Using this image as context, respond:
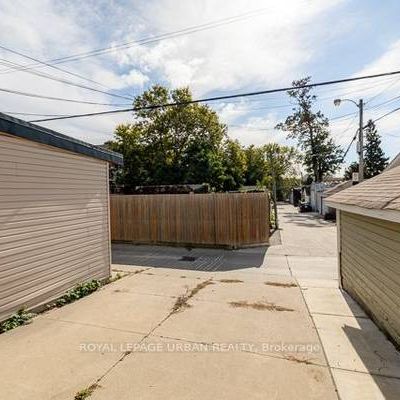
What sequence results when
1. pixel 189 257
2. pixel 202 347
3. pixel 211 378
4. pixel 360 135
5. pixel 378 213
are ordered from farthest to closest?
pixel 360 135, pixel 189 257, pixel 202 347, pixel 378 213, pixel 211 378

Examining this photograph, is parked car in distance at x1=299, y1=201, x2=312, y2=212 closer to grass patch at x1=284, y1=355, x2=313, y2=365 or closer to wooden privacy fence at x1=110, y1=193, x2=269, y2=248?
wooden privacy fence at x1=110, y1=193, x2=269, y2=248

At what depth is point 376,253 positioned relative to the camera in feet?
15.5

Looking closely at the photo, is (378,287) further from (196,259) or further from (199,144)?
(199,144)

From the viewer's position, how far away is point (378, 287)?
466 centimetres

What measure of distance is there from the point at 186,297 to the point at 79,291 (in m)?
2.09

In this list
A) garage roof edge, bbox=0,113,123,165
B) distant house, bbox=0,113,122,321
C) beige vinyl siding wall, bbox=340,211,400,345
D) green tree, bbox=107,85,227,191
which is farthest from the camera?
green tree, bbox=107,85,227,191

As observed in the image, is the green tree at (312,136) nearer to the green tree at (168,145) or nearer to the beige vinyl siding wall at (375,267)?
the green tree at (168,145)

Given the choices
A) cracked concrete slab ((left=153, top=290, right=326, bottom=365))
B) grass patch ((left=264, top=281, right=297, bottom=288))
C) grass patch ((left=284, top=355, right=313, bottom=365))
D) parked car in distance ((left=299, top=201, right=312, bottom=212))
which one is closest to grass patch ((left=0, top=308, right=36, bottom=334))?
cracked concrete slab ((left=153, top=290, right=326, bottom=365))

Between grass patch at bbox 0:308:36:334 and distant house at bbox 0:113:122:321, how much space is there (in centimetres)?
11

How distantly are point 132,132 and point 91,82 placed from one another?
15.1 metres

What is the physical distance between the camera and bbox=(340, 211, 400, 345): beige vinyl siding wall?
3.99 m

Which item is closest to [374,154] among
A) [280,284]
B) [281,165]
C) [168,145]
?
[281,165]

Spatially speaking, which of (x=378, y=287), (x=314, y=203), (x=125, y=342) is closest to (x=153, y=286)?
(x=125, y=342)

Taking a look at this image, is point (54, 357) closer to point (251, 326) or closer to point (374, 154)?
point (251, 326)
